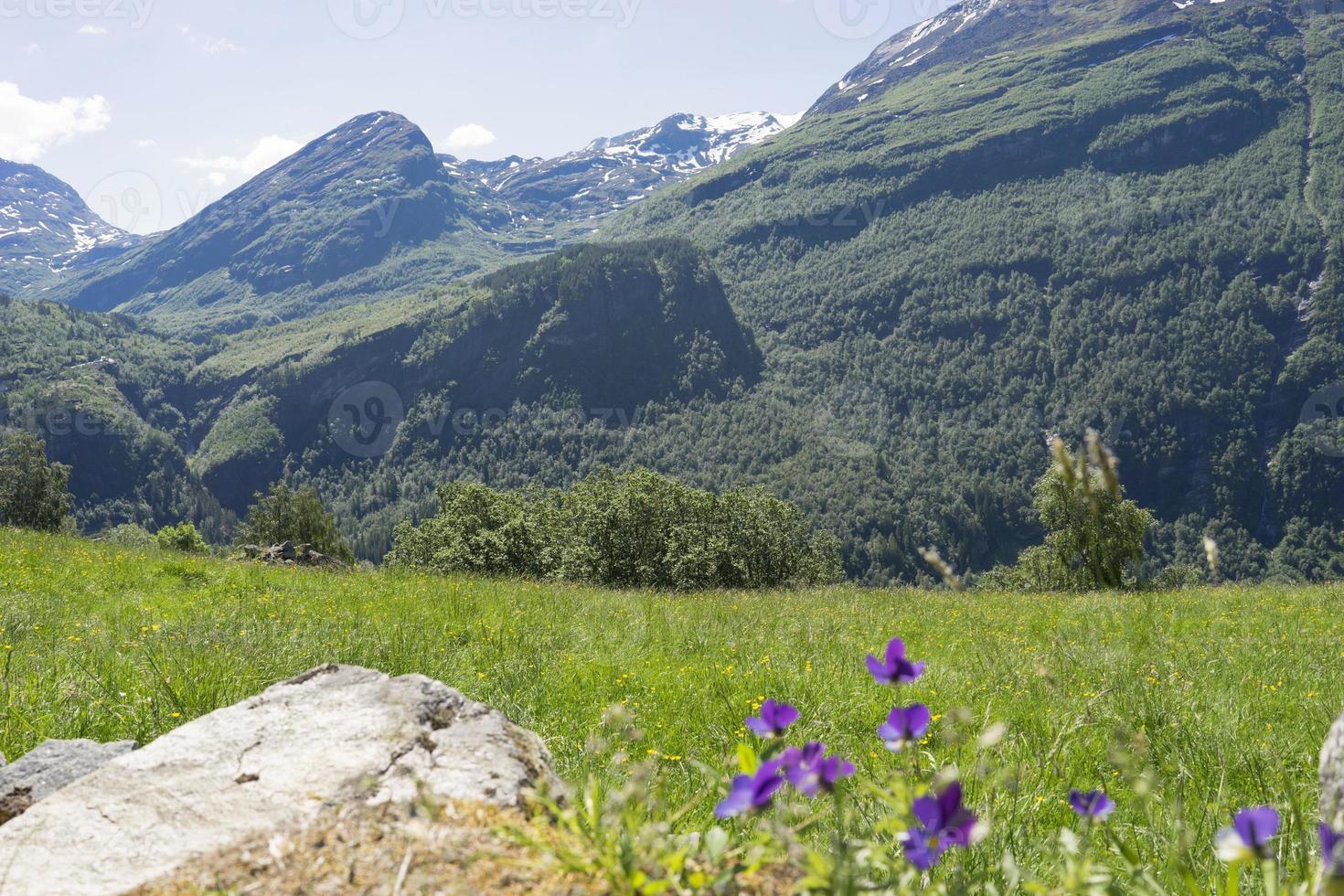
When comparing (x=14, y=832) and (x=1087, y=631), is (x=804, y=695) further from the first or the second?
(x=1087, y=631)

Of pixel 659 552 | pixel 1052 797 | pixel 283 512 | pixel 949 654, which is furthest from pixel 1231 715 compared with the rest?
pixel 283 512

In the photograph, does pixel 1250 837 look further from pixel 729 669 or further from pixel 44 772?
pixel 729 669

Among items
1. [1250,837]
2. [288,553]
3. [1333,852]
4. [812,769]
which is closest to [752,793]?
[812,769]

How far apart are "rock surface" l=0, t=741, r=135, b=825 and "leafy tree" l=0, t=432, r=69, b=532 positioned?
8398 cm

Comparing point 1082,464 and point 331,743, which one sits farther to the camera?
point 331,743

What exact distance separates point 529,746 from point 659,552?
151ft

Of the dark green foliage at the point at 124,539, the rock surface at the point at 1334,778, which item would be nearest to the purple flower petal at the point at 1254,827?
the rock surface at the point at 1334,778

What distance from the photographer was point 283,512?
274ft

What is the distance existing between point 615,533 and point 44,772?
45.9 meters

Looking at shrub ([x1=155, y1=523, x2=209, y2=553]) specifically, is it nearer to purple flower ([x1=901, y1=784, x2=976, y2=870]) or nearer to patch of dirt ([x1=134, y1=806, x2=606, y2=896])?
patch of dirt ([x1=134, y1=806, x2=606, y2=896])

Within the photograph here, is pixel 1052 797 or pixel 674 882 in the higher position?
pixel 674 882

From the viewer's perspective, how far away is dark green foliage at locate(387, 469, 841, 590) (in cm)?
4722

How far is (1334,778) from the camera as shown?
1.99 meters

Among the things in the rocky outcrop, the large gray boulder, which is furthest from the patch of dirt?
the rocky outcrop
